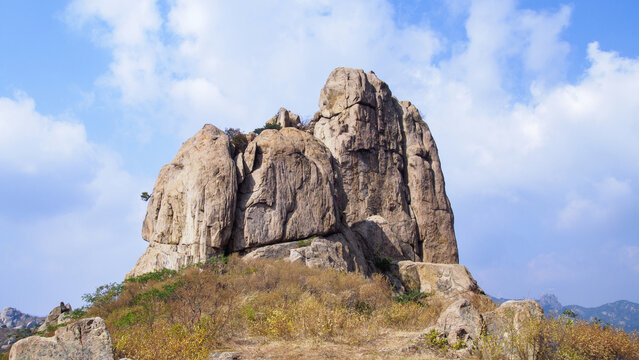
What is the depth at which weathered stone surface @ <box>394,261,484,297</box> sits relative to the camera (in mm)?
20297

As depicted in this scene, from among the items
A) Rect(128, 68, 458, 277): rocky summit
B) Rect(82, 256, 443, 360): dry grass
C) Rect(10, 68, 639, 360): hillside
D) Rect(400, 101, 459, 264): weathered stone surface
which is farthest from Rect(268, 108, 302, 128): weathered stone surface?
Rect(82, 256, 443, 360): dry grass

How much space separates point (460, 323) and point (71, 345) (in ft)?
22.4

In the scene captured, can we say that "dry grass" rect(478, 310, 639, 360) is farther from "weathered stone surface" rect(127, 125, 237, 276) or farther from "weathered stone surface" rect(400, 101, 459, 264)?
"weathered stone surface" rect(400, 101, 459, 264)

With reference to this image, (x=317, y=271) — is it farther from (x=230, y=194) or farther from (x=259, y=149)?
(x=259, y=149)

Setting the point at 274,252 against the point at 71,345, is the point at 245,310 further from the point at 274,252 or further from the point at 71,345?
the point at 274,252

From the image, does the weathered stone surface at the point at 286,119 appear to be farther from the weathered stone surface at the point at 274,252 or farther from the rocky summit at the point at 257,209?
the weathered stone surface at the point at 274,252

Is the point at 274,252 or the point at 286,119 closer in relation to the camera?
the point at 274,252

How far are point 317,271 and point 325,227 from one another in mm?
4515

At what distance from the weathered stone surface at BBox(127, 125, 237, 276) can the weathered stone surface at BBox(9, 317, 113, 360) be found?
10717mm

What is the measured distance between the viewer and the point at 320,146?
24281mm

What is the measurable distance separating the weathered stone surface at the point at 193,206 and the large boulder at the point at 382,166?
14.1 metres

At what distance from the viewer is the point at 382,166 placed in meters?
35.7

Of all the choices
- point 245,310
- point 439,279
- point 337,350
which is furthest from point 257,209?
point 337,350

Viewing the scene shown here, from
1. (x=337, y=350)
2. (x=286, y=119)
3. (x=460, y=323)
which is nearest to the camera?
(x=337, y=350)
